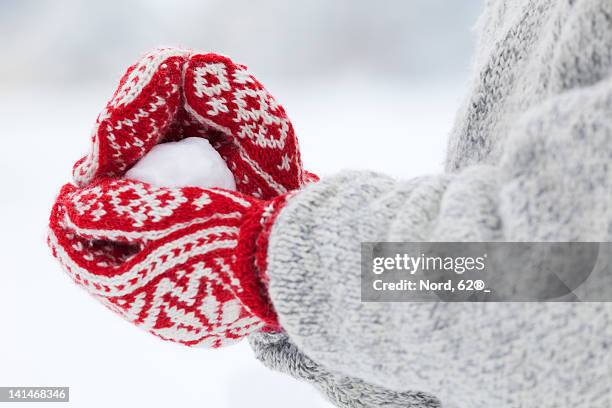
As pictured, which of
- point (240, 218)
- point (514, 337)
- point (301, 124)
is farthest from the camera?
point (301, 124)

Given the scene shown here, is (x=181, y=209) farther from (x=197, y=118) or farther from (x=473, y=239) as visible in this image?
(x=473, y=239)

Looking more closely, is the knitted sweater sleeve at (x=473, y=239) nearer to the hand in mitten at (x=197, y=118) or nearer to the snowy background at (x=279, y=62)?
the hand in mitten at (x=197, y=118)

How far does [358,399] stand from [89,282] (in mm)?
228

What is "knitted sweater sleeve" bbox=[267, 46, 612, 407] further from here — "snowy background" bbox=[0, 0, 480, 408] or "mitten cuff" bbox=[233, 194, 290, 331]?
"snowy background" bbox=[0, 0, 480, 408]

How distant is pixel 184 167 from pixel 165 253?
0.23 ft

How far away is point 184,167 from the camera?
45cm

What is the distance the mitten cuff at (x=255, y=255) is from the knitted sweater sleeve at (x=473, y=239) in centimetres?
1

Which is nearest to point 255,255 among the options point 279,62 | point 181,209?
point 181,209

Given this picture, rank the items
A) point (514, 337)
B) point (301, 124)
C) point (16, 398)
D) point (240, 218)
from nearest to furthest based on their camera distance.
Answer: point (514, 337) → point (240, 218) → point (16, 398) → point (301, 124)

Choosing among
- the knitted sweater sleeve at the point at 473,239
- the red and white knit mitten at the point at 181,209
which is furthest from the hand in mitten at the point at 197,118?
the knitted sweater sleeve at the point at 473,239

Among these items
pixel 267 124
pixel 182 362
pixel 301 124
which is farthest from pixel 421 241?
pixel 301 124

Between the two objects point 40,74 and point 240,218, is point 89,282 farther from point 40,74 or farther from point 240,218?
point 40,74

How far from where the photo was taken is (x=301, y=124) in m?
1.60

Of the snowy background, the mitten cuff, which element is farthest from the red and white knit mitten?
the snowy background
